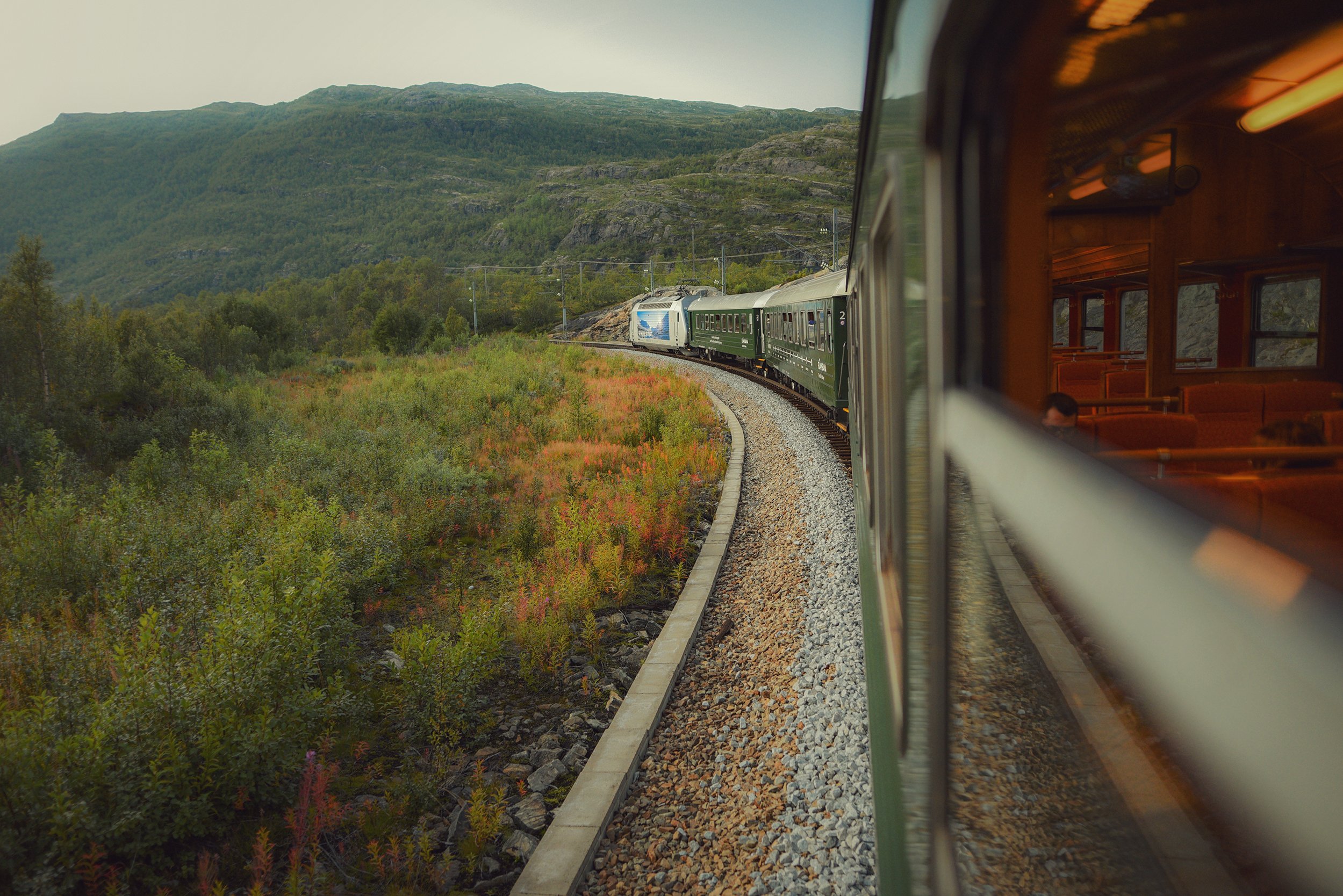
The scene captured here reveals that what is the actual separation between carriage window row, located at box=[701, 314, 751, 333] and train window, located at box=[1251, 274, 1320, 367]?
21861 millimetres

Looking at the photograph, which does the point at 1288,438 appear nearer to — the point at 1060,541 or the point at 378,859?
the point at 1060,541

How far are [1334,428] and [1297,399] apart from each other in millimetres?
1639

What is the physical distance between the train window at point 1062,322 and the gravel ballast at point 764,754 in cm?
408

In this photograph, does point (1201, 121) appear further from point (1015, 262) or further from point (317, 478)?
point (317, 478)

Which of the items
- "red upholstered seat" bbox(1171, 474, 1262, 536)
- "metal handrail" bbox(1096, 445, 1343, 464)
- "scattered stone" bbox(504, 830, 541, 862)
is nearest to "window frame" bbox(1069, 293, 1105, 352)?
"metal handrail" bbox(1096, 445, 1343, 464)

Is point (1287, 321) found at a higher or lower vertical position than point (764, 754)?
higher

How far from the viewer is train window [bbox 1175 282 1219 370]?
624 cm

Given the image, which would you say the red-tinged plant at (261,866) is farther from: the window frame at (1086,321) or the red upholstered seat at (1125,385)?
the window frame at (1086,321)

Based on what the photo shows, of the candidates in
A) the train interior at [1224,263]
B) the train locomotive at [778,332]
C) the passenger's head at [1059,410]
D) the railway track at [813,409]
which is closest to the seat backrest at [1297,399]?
the train interior at [1224,263]

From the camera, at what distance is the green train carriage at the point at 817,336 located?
1436 centimetres

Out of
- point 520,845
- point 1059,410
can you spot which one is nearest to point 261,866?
point 520,845

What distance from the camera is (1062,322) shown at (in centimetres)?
1020

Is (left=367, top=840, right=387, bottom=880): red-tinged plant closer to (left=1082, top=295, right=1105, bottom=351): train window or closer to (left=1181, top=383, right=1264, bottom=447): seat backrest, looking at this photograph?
(left=1181, top=383, right=1264, bottom=447): seat backrest

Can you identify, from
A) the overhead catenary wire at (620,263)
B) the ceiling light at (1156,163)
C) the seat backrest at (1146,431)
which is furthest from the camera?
the overhead catenary wire at (620,263)
